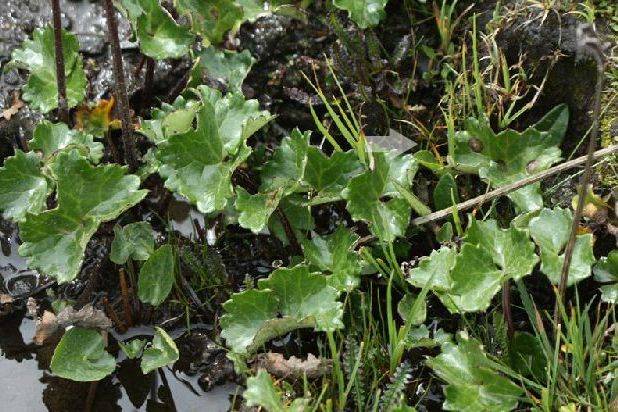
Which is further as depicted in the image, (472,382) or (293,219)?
(293,219)

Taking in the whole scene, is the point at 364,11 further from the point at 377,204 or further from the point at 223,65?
the point at 377,204

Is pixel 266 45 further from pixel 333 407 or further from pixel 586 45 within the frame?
pixel 586 45

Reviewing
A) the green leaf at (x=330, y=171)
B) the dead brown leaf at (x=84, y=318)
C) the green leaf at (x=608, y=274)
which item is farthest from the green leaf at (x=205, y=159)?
the green leaf at (x=608, y=274)

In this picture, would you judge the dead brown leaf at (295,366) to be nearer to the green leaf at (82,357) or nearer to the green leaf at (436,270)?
the green leaf at (436,270)

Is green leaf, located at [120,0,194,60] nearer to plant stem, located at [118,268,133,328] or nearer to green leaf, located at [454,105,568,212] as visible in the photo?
plant stem, located at [118,268,133,328]

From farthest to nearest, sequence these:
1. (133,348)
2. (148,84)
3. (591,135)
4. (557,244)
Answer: (148,84) → (133,348) → (557,244) → (591,135)

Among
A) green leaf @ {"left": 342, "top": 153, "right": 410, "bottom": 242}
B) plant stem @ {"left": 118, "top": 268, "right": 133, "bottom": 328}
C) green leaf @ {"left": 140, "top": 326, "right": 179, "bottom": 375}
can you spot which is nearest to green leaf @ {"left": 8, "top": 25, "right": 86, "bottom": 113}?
plant stem @ {"left": 118, "top": 268, "right": 133, "bottom": 328}

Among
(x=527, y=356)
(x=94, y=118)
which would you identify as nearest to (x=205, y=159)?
(x=94, y=118)
